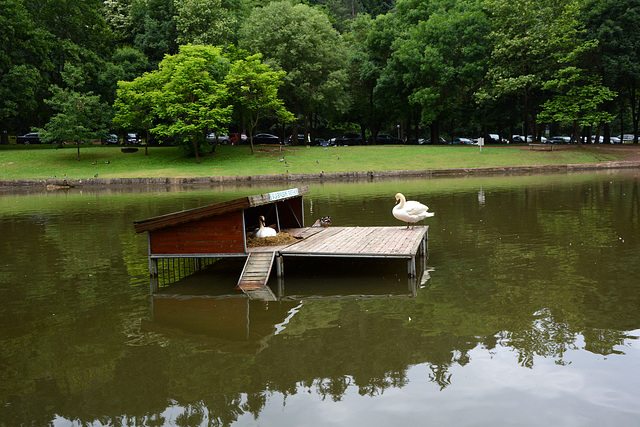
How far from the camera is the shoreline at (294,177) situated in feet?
149

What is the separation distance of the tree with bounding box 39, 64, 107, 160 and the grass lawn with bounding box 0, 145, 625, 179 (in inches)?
108

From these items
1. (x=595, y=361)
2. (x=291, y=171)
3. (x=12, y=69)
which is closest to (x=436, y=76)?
(x=291, y=171)

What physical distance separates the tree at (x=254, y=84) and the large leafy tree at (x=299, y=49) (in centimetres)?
367

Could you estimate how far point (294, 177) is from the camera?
4531 cm

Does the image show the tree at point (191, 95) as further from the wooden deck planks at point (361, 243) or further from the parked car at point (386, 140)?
the wooden deck planks at point (361, 243)

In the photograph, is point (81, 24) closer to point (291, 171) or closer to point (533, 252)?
point (291, 171)

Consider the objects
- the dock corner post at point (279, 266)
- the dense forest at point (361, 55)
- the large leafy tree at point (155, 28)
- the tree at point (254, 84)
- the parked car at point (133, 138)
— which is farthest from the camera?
the parked car at point (133, 138)

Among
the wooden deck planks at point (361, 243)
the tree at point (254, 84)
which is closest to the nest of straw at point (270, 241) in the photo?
the wooden deck planks at point (361, 243)

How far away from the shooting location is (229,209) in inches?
506

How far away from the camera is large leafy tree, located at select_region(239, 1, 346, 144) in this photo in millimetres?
60812

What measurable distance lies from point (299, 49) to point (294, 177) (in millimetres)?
22173

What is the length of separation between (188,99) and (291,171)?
15.3 meters

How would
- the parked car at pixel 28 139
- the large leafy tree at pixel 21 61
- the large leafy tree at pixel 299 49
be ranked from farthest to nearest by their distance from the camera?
the parked car at pixel 28 139 → the large leafy tree at pixel 299 49 → the large leafy tree at pixel 21 61

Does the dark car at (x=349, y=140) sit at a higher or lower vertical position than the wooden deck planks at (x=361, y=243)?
higher
